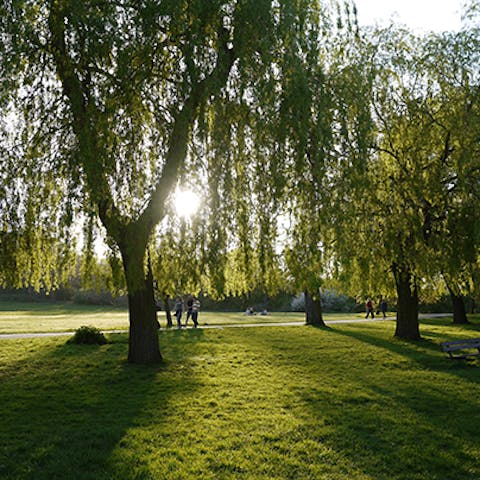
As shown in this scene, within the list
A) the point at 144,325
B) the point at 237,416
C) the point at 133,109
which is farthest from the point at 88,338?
the point at 133,109

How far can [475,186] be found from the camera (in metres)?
12.8

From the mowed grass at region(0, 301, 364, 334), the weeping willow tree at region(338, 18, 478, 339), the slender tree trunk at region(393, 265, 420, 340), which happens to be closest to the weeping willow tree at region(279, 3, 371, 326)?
the weeping willow tree at region(338, 18, 478, 339)

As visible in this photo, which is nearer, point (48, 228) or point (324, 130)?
point (324, 130)

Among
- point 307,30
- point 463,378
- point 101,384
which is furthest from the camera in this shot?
point 463,378

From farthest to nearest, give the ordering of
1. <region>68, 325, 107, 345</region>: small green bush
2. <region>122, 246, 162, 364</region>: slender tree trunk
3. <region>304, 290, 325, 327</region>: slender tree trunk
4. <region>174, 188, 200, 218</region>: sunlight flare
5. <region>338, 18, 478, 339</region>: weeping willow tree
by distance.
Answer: <region>304, 290, 325, 327</region>: slender tree trunk
<region>68, 325, 107, 345</region>: small green bush
<region>338, 18, 478, 339</region>: weeping willow tree
<region>122, 246, 162, 364</region>: slender tree trunk
<region>174, 188, 200, 218</region>: sunlight flare

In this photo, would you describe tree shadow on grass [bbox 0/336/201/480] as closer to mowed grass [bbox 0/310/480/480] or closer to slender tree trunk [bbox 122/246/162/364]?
mowed grass [bbox 0/310/480/480]

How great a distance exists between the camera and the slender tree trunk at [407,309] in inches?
664

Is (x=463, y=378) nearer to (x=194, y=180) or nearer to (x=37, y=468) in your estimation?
(x=194, y=180)

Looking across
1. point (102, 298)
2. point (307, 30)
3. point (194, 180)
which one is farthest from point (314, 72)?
point (102, 298)

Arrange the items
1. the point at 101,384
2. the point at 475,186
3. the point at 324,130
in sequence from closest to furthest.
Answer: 1. the point at 324,130
2. the point at 101,384
3. the point at 475,186

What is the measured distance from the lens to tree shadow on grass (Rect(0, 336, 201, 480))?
5.67m

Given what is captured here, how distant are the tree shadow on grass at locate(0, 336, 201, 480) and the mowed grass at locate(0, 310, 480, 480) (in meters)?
0.02

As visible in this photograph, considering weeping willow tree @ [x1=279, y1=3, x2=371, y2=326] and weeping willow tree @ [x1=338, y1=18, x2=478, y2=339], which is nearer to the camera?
weeping willow tree @ [x1=279, y1=3, x2=371, y2=326]

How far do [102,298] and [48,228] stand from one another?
45.6 metres
